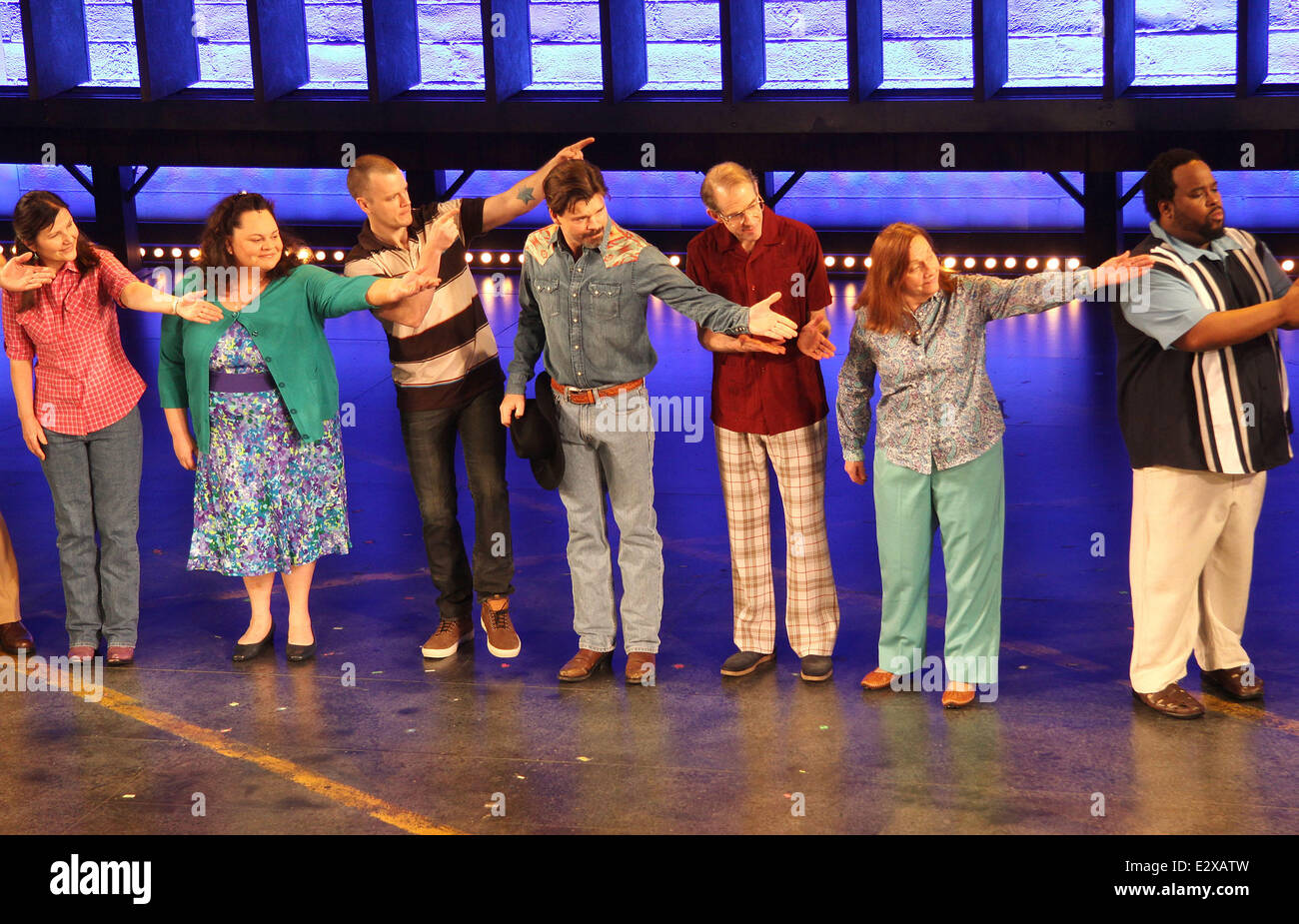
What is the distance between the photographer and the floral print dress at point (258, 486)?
5.31 meters

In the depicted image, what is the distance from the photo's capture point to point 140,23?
44.5ft

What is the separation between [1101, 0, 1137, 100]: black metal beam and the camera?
11984 millimetres

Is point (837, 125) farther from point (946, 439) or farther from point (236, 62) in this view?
point (946, 439)

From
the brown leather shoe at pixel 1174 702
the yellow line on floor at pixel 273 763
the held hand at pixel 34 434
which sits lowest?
the yellow line on floor at pixel 273 763

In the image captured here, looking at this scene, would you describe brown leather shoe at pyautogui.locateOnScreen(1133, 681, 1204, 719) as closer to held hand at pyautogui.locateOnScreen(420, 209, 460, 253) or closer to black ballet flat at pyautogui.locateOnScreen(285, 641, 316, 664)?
held hand at pyautogui.locateOnScreen(420, 209, 460, 253)

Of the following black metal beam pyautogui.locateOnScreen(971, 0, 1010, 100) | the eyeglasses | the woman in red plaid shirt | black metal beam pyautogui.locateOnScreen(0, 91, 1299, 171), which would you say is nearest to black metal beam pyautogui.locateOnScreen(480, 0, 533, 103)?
black metal beam pyautogui.locateOnScreen(0, 91, 1299, 171)

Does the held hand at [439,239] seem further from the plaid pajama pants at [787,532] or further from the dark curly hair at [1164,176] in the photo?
the dark curly hair at [1164,176]

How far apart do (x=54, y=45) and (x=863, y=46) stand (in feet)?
23.9

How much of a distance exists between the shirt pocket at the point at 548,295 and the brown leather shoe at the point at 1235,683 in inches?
95.4

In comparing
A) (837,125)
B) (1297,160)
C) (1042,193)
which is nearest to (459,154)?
(837,125)

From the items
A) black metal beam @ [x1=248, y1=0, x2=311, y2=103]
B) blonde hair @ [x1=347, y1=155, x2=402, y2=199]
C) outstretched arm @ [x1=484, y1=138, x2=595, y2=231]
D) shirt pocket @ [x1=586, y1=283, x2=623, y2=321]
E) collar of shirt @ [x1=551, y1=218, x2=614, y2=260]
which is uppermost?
black metal beam @ [x1=248, y1=0, x2=311, y2=103]

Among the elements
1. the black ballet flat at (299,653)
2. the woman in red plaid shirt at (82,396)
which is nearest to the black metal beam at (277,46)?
the woman in red plaid shirt at (82,396)

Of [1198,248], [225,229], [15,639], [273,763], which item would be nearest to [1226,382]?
[1198,248]

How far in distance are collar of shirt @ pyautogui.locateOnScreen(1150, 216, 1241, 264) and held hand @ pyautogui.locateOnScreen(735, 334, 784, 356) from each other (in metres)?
1.18
